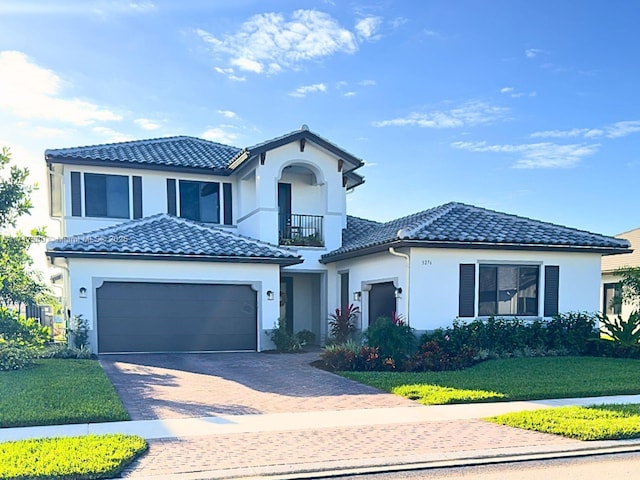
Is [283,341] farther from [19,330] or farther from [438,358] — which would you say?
[19,330]

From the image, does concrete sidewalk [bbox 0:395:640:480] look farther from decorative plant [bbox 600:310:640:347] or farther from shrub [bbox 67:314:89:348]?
decorative plant [bbox 600:310:640:347]

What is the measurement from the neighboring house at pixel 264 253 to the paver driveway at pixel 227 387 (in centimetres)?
182

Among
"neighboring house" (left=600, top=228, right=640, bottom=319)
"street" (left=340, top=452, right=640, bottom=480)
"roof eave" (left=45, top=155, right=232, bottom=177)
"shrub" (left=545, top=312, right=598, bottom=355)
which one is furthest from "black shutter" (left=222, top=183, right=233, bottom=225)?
"neighboring house" (left=600, top=228, right=640, bottom=319)

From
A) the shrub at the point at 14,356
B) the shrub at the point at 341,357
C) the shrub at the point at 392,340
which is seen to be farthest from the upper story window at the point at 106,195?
the shrub at the point at 392,340

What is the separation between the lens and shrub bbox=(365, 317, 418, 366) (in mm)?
13312

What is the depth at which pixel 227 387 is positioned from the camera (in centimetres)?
1071

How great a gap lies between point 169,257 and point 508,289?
10.3 metres

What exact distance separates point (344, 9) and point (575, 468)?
10.6 m

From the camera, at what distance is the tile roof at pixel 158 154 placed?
59.9 feet

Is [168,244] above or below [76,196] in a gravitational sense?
below

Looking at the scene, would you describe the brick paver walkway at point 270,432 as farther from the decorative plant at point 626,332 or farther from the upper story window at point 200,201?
the decorative plant at point 626,332

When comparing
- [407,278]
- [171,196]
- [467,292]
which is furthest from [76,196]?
[467,292]

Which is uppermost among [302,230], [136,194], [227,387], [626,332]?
[136,194]

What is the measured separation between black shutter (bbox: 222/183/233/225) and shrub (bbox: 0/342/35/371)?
382 inches
